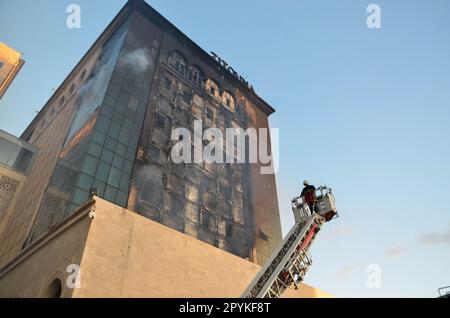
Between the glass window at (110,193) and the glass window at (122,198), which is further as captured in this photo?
the glass window at (122,198)

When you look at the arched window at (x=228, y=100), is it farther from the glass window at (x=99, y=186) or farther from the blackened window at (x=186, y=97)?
the glass window at (x=99, y=186)

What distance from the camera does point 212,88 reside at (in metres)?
38.4

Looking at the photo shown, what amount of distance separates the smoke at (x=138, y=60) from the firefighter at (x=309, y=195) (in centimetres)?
2248

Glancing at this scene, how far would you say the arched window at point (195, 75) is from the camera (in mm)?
36466

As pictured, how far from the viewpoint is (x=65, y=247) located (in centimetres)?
1276

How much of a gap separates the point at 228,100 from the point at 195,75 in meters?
5.10

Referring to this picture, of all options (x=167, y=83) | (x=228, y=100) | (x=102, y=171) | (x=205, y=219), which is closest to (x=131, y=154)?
(x=102, y=171)

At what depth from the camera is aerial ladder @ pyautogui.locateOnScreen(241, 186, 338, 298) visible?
1054 cm

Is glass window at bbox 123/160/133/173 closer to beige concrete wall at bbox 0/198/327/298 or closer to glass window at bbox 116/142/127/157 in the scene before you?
glass window at bbox 116/142/127/157

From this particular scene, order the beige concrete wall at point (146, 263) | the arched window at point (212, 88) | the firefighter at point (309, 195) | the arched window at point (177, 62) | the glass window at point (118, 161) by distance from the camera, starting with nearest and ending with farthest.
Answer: the beige concrete wall at point (146, 263) → the firefighter at point (309, 195) → the glass window at point (118, 161) → the arched window at point (177, 62) → the arched window at point (212, 88)

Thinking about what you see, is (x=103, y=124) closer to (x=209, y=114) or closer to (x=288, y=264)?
(x=209, y=114)

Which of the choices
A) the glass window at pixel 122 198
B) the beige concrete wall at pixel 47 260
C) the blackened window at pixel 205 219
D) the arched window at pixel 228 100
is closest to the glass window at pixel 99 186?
the glass window at pixel 122 198
